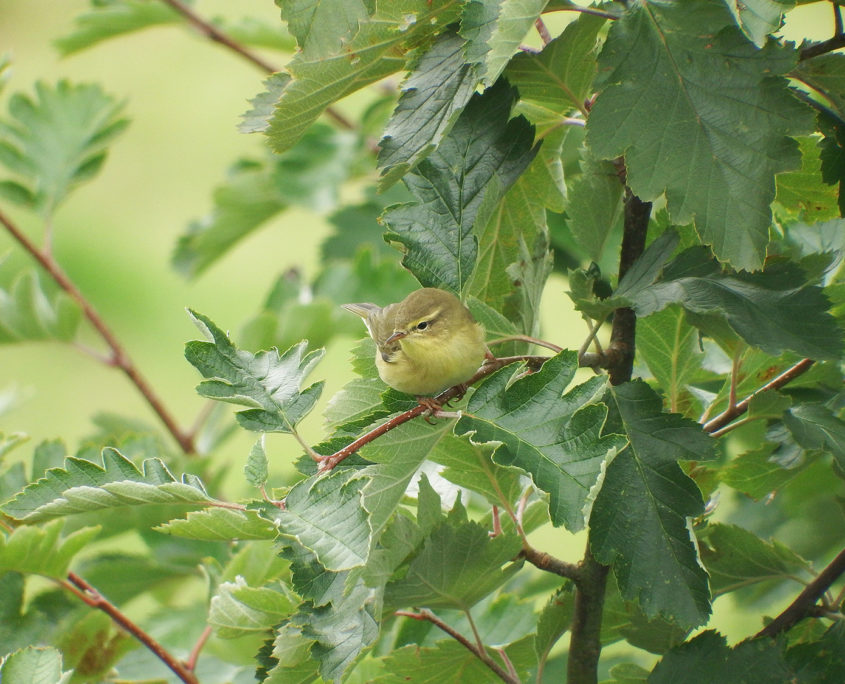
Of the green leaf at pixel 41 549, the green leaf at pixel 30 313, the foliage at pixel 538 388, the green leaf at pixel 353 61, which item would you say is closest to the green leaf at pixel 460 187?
the foliage at pixel 538 388

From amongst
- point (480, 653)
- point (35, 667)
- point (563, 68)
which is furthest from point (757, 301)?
point (35, 667)

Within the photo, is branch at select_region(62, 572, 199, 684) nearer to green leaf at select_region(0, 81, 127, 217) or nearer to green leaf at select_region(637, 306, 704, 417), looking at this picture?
green leaf at select_region(637, 306, 704, 417)

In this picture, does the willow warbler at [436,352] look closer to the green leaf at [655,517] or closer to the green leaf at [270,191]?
the green leaf at [655,517]

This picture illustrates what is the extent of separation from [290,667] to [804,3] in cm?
99

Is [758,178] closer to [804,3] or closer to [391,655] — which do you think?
[804,3]

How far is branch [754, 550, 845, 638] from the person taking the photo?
4.04ft

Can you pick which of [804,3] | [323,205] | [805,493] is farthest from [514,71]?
[323,205]

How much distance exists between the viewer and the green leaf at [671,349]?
132 cm

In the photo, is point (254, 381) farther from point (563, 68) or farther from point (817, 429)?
point (817, 429)

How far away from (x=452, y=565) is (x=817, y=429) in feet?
1.55

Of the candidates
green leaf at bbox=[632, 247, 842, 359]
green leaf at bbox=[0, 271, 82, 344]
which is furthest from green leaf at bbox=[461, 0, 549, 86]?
green leaf at bbox=[0, 271, 82, 344]

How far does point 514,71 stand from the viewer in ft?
3.70

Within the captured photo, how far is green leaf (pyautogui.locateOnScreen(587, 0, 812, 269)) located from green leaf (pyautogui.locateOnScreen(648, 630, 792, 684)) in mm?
475

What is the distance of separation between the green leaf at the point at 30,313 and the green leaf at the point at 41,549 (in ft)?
3.30
